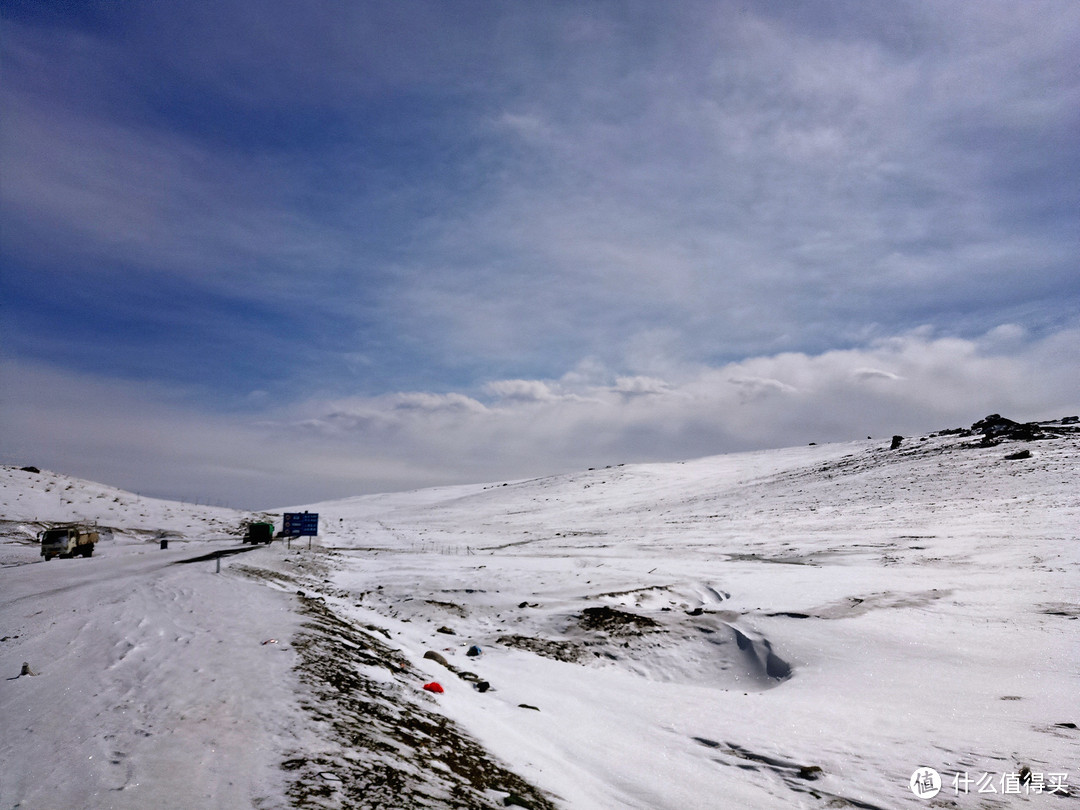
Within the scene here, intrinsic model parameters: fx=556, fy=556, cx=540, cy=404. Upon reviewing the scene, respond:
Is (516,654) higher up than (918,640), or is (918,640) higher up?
(918,640)

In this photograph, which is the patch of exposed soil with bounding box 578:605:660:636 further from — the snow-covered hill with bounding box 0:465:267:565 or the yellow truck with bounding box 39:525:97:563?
the snow-covered hill with bounding box 0:465:267:565

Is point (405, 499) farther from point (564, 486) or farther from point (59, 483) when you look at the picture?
point (59, 483)

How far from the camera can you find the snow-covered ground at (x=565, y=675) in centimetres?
543

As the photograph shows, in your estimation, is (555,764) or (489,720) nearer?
(555,764)

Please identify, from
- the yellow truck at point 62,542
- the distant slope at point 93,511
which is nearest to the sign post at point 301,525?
the distant slope at point 93,511

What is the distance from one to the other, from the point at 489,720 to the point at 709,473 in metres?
64.1

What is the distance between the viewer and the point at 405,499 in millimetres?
82625

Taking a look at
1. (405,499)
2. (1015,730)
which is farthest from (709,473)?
(1015,730)

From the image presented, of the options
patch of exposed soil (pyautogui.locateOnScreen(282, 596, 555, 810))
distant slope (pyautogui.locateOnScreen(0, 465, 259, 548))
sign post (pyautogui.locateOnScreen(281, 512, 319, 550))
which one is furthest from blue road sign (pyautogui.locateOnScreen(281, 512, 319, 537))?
patch of exposed soil (pyautogui.locateOnScreen(282, 596, 555, 810))

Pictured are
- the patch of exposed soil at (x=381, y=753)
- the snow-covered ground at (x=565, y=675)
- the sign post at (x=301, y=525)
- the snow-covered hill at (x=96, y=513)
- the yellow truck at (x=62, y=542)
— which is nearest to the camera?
the patch of exposed soil at (x=381, y=753)

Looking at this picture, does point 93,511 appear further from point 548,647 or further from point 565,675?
point 565,675

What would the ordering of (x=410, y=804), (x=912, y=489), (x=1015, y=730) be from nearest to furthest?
1. (x=410, y=804)
2. (x=1015, y=730)
3. (x=912, y=489)

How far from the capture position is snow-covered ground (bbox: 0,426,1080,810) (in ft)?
17.8

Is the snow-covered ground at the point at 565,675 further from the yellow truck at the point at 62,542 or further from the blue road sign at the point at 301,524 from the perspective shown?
the blue road sign at the point at 301,524
